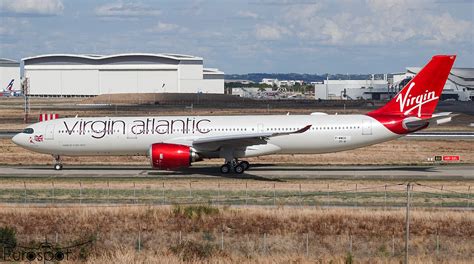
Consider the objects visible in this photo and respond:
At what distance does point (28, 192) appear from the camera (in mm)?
46906

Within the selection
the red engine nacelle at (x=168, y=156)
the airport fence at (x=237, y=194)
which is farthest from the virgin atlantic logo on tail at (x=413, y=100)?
the red engine nacelle at (x=168, y=156)

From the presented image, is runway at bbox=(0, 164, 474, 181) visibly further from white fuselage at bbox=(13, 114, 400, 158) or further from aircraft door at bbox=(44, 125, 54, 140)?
aircraft door at bbox=(44, 125, 54, 140)

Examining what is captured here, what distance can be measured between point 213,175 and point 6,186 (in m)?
13.9

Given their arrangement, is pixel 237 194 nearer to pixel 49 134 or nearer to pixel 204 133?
pixel 204 133

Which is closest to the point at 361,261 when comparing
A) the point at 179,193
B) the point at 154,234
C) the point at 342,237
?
the point at 342,237

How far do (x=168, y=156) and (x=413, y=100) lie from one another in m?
17.8

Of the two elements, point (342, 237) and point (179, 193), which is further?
point (179, 193)

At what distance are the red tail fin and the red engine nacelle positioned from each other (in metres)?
15.4

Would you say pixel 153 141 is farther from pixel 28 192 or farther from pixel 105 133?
pixel 28 192

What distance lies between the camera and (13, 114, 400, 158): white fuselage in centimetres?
5581

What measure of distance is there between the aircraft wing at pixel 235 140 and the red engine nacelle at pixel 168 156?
121 cm

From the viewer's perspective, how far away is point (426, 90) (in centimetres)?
5622

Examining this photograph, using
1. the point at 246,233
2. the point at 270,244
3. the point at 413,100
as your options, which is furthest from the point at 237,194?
the point at 413,100

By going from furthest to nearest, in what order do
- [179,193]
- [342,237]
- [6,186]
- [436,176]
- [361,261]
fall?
[436,176], [6,186], [179,193], [342,237], [361,261]
